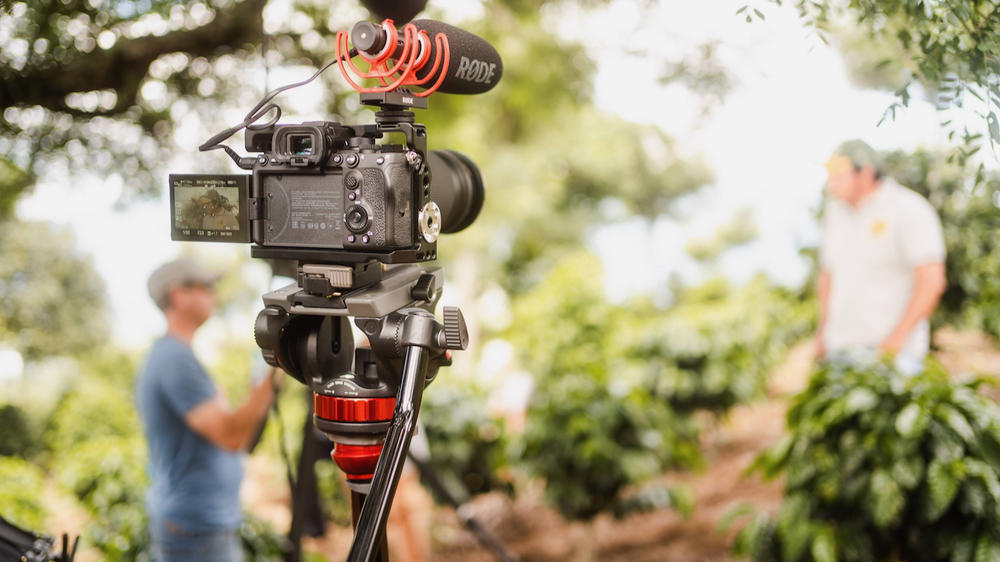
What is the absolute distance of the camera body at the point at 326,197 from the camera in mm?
1227

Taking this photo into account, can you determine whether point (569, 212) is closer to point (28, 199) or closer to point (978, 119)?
point (28, 199)

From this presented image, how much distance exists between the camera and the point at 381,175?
1.22m

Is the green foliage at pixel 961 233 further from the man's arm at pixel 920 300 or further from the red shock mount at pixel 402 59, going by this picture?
the red shock mount at pixel 402 59

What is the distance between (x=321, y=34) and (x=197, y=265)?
1008mm

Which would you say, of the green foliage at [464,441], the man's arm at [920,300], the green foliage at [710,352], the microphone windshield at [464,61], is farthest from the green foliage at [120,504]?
the green foliage at [710,352]

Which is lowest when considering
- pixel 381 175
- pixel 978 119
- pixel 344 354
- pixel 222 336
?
pixel 222 336

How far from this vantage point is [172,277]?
251cm

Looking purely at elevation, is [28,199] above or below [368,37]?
below

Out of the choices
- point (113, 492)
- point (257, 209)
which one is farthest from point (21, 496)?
point (257, 209)

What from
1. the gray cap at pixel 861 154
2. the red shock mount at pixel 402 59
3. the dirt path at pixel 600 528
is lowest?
the dirt path at pixel 600 528

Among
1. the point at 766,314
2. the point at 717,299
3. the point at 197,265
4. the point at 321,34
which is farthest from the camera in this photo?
the point at 717,299

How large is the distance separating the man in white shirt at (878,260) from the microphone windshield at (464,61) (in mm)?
2237

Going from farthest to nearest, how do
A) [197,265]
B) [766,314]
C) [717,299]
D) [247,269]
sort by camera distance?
[717,299] < [247,269] < [766,314] < [197,265]

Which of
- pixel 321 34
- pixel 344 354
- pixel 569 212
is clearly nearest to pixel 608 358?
pixel 321 34
